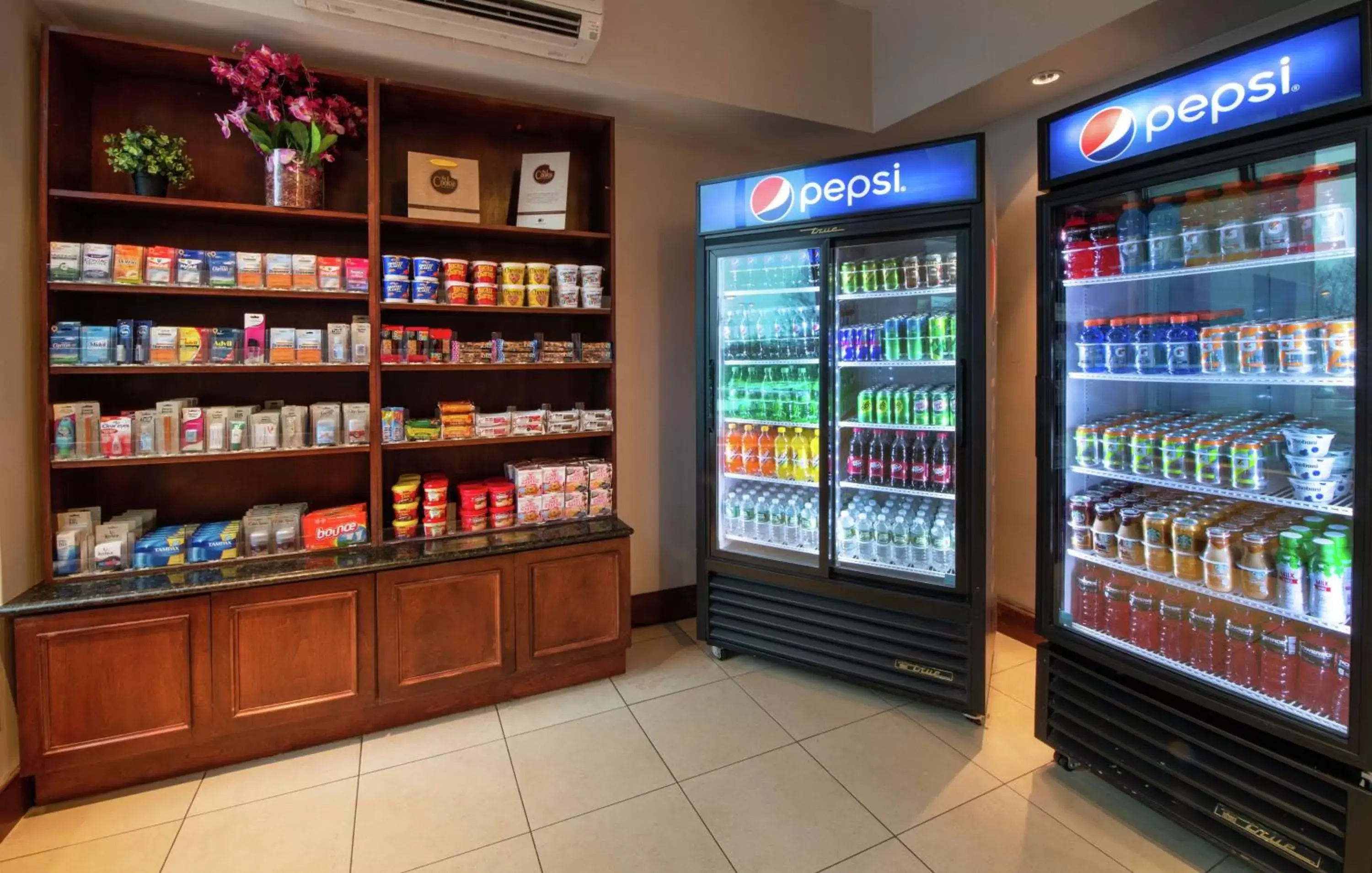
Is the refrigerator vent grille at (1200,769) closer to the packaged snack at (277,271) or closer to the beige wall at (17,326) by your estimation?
the packaged snack at (277,271)

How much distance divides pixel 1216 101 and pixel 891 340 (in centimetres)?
132

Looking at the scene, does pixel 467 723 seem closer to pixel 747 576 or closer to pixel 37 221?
pixel 747 576

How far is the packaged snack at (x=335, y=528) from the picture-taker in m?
2.68

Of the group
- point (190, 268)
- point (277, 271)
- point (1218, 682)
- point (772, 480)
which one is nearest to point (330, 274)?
point (277, 271)

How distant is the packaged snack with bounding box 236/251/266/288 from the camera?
255 centimetres

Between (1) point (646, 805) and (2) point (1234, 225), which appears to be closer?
(2) point (1234, 225)

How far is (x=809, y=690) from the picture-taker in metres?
2.98

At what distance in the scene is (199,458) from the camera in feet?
8.13

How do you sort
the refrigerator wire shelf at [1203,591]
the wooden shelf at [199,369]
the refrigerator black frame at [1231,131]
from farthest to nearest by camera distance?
1. the wooden shelf at [199,369]
2. the refrigerator wire shelf at [1203,591]
3. the refrigerator black frame at [1231,131]

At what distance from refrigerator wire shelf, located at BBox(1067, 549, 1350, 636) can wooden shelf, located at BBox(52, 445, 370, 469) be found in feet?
10.0

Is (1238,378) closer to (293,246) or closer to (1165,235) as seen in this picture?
(1165,235)

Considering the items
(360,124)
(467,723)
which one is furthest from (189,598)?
(360,124)

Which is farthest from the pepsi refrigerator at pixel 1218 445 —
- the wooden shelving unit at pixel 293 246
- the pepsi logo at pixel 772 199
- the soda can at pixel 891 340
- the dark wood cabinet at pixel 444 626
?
the dark wood cabinet at pixel 444 626

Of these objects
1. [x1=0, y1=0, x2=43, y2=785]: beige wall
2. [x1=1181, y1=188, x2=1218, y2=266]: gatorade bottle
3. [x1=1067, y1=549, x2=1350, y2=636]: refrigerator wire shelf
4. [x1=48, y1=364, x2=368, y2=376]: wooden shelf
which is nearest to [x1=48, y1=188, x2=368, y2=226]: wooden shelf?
[x1=0, y1=0, x2=43, y2=785]: beige wall
